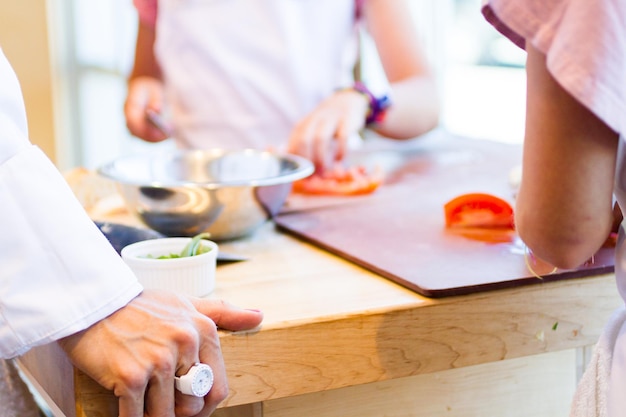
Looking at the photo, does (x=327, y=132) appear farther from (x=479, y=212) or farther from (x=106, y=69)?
(x=106, y=69)

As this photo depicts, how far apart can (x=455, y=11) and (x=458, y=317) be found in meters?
2.04

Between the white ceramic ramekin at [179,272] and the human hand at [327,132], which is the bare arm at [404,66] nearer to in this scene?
the human hand at [327,132]

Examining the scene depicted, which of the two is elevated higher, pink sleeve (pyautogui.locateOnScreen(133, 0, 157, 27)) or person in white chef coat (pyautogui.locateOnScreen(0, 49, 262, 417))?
pink sleeve (pyautogui.locateOnScreen(133, 0, 157, 27))

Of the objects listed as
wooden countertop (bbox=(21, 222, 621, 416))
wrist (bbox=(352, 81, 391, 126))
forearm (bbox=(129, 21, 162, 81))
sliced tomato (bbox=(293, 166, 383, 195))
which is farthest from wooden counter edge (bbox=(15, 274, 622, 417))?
forearm (bbox=(129, 21, 162, 81))

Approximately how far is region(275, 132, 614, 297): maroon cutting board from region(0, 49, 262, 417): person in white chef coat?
286mm

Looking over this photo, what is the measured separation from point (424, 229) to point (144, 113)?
33.5 inches

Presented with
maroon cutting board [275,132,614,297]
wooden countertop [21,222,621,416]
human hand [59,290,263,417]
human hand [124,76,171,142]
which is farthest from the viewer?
human hand [124,76,171,142]

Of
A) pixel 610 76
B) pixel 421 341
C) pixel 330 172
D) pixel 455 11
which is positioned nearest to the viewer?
pixel 610 76

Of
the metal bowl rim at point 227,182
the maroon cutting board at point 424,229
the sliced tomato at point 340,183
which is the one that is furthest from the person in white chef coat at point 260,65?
the metal bowl rim at point 227,182

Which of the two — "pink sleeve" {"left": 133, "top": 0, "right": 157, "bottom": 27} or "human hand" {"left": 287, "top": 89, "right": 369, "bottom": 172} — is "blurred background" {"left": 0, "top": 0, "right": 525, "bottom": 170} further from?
"pink sleeve" {"left": 133, "top": 0, "right": 157, "bottom": 27}

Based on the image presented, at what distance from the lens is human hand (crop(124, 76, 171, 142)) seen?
1744 mm

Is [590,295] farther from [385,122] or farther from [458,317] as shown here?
[385,122]

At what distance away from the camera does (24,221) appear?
0.71 metres

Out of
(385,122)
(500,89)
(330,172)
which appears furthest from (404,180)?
(500,89)
